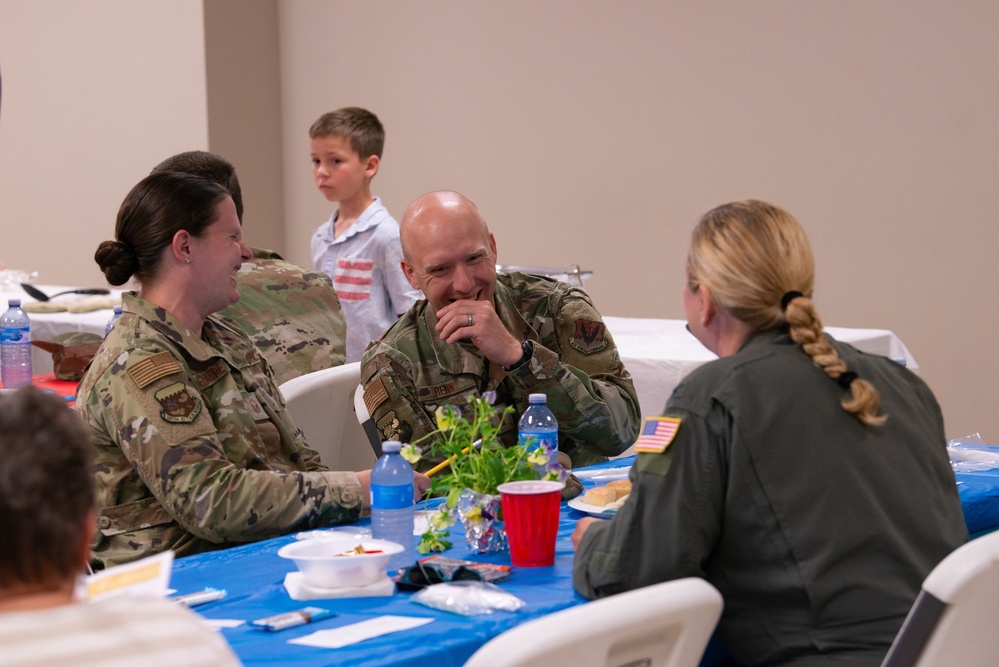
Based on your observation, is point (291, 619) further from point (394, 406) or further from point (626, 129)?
point (626, 129)

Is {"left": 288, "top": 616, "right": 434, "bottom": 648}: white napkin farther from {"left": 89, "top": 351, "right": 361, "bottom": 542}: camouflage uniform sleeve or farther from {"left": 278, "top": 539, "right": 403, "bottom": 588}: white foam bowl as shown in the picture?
{"left": 89, "top": 351, "right": 361, "bottom": 542}: camouflage uniform sleeve

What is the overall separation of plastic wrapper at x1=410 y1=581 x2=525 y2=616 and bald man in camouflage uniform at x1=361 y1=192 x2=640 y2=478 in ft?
2.99

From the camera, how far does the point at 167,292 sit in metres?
2.44

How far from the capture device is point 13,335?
4316 millimetres

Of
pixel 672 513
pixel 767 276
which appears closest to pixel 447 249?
pixel 767 276

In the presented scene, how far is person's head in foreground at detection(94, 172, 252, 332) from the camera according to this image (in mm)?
2424

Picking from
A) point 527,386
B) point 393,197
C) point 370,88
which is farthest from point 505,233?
point 527,386

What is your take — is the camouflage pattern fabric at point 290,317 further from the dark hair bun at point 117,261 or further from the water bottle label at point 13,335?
the dark hair bun at point 117,261

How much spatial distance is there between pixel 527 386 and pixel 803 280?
99cm

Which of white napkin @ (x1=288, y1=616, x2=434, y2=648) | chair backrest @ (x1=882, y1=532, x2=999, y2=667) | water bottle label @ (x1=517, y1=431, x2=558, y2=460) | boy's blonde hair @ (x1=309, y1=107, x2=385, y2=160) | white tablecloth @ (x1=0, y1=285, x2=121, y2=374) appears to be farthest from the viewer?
white tablecloth @ (x1=0, y1=285, x2=121, y2=374)

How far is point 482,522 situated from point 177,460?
0.61 m

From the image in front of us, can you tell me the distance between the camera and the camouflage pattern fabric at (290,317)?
3797 mm

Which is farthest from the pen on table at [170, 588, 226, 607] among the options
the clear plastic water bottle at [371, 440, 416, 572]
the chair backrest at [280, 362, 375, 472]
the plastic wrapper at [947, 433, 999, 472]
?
the plastic wrapper at [947, 433, 999, 472]

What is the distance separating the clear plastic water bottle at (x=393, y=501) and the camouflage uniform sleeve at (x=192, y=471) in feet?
0.70
